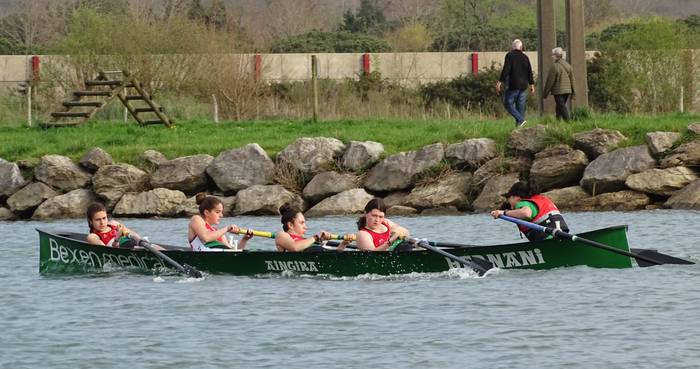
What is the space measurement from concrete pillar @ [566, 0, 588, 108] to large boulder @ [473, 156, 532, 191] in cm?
323

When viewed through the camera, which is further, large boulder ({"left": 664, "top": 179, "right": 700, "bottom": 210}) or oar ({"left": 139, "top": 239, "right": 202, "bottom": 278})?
large boulder ({"left": 664, "top": 179, "right": 700, "bottom": 210})

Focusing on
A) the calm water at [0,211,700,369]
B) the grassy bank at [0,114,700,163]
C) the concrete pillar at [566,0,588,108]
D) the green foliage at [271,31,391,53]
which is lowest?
the calm water at [0,211,700,369]

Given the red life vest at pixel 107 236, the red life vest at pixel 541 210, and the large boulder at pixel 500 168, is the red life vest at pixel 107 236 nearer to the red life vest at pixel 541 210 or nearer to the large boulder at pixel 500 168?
the red life vest at pixel 541 210

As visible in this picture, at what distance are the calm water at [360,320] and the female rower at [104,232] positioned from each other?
43 cm

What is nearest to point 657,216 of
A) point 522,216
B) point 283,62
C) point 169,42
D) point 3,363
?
point 522,216

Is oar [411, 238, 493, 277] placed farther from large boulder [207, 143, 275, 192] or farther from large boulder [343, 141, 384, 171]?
large boulder [207, 143, 275, 192]

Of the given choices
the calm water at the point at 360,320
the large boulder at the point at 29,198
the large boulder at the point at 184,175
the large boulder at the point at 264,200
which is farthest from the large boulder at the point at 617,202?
the large boulder at the point at 29,198

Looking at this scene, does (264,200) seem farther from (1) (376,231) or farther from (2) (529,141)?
(1) (376,231)

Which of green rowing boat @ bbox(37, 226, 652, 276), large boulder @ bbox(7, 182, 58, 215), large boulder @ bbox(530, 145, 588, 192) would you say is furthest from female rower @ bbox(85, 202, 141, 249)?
large boulder @ bbox(7, 182, 58, 215)

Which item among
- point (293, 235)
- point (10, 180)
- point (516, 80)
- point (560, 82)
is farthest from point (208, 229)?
point (10, 180)

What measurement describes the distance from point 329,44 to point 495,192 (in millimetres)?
34657

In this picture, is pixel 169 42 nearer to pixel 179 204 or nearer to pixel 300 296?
pixel 179 204

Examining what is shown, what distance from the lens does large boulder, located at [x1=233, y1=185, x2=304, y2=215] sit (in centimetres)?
2834

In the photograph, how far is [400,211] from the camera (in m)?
27.7
